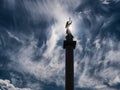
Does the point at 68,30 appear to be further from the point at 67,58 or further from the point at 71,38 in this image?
the point at 67,58

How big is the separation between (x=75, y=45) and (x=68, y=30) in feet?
14.3

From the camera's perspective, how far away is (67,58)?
138ft

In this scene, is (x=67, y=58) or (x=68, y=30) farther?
(x=68, y=30)

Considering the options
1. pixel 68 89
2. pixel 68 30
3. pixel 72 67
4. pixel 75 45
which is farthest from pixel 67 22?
pixel 68 89

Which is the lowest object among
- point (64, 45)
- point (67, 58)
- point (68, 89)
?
point (68, 89)

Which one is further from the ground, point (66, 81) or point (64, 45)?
point (64, 45)

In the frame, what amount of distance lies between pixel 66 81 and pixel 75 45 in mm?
7152

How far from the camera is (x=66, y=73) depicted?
134ft

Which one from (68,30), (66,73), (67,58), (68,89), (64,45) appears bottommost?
(68,89)

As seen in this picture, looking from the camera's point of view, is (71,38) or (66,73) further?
(71,38)

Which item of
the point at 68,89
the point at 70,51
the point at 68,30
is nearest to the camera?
the point at 68,89

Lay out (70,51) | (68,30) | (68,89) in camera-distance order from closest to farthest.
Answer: (68,89) < (70,51) < (68,30)

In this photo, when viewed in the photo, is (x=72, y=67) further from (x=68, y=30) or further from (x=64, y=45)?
(x=68, y=30)

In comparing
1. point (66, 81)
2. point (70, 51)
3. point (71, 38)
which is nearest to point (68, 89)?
point (66, 81)
